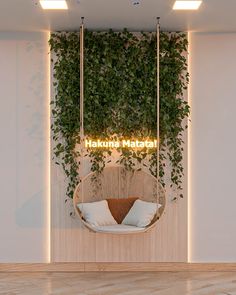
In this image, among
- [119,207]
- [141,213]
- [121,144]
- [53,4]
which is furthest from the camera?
[121,144]

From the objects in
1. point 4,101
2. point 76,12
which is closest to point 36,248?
point 4,101

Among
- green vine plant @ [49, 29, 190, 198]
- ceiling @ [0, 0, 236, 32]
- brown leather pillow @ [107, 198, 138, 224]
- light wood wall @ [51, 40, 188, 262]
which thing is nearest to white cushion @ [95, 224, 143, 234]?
brown leather pillow @ [107, 198, 138, 224]

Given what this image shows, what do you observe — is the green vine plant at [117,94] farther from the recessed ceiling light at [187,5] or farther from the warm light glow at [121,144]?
the recessed ceiling light at [187,5]

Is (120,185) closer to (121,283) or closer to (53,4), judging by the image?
(121,283)

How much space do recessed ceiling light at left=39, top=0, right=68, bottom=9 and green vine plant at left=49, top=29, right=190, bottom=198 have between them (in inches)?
36.0

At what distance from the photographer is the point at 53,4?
554 cm

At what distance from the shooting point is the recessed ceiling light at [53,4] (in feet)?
18.0

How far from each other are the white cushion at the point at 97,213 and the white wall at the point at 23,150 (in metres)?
0.61

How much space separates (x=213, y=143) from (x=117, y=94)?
134cm

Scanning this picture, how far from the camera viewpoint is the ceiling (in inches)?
216

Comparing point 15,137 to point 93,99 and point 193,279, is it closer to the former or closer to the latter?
point 93,99

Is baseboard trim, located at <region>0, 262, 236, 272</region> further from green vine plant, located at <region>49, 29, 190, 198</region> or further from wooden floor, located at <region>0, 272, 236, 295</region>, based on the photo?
green vine plant, located at <region>49, 29, 190, 198</region>

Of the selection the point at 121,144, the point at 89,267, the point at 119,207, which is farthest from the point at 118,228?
the point at 121,144

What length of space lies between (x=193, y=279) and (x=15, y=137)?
2.71 meters
